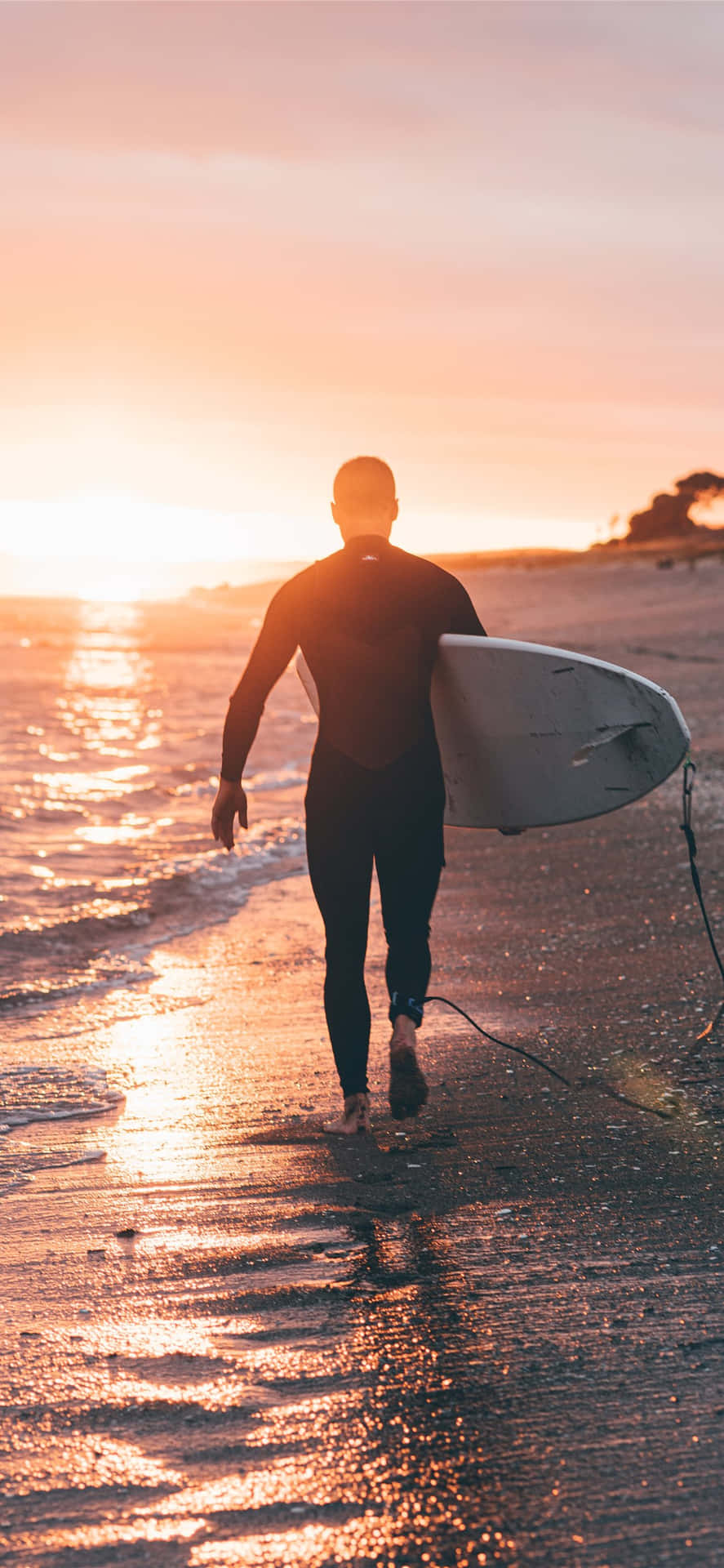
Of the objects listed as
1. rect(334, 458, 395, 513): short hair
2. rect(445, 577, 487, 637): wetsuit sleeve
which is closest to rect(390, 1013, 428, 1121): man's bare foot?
rect(445, 577, 487, 637): wetsuit sleeve

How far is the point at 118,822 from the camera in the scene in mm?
9922

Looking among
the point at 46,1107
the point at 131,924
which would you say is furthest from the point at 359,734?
the point at 131,924

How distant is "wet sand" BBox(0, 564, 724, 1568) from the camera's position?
1.96 metres

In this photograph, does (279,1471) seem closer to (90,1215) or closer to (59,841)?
(90,1215)

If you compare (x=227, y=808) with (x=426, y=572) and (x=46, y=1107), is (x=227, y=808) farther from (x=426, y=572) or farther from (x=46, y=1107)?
(x=46, y=1107)

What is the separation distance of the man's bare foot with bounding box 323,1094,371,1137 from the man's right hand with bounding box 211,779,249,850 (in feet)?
2.61

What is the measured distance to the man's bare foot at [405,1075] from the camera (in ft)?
11.9

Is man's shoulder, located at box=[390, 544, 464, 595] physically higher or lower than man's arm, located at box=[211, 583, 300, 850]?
higher

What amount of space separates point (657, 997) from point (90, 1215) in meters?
2.36

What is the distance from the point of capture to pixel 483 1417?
2184 millimetres

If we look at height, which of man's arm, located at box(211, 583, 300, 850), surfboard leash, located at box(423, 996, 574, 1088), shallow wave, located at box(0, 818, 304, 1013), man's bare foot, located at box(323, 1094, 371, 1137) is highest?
man's arm, located at box(211, 583, 300, 850)

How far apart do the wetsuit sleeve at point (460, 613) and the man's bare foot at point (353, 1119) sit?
1.37 metres

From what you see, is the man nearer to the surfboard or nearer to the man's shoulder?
the man's shoulder

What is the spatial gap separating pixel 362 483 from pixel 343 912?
3.95 ft
